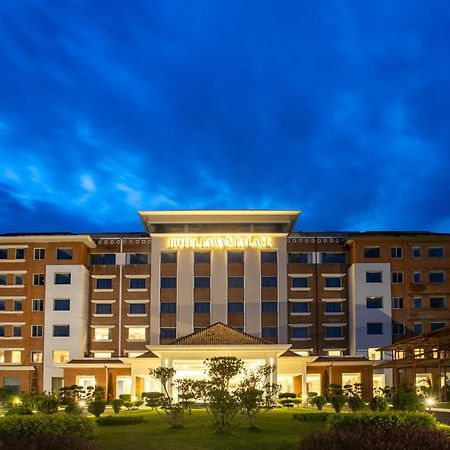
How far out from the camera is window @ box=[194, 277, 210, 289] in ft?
221

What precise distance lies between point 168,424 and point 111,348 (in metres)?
34.6

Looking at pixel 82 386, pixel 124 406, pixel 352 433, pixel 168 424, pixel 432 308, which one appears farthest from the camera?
pixel 432 308

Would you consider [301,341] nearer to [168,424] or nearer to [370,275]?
[370,275]

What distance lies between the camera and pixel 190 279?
220 ft

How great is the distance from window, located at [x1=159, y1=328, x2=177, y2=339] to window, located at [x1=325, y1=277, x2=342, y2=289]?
45.6ft

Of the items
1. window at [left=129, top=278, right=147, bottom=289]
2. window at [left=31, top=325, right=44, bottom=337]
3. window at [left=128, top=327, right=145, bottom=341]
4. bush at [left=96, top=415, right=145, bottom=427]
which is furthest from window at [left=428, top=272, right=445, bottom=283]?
bush at [left=96, top=415, right=145, bottom=427]

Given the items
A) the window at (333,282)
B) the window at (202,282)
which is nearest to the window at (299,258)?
the window at (333,282)

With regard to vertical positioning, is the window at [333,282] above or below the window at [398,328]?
above

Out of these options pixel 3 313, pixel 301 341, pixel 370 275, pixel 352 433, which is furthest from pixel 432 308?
pixel 352 433

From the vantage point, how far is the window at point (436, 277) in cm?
6631

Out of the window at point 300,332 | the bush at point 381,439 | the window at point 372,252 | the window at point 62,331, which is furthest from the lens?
the window at point 300,332

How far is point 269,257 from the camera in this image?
67500 millimetres

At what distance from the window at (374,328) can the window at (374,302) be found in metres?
1.45

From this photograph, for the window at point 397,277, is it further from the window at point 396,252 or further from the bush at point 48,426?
the bush at point 48,426
